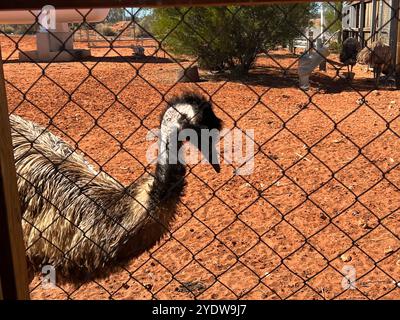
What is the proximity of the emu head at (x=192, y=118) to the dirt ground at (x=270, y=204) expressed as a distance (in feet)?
0.45

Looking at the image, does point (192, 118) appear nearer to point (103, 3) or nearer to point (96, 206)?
point (96, 206)

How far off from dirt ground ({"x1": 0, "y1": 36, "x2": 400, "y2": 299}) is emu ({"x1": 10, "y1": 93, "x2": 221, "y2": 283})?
0.16 metres

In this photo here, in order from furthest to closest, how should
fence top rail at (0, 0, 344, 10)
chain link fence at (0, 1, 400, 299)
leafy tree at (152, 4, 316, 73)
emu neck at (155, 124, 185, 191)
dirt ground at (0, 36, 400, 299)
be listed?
leafy tree at (152, 4, 316, 73) → dirt ground at (0, 36, 400, 299) → chain link fence at (0, 1, 400, 299) → emu neck at (155, 124, 185, 191) → fence top rail at (0, 0, 344, 10)

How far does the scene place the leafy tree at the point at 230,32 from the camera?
546 inches

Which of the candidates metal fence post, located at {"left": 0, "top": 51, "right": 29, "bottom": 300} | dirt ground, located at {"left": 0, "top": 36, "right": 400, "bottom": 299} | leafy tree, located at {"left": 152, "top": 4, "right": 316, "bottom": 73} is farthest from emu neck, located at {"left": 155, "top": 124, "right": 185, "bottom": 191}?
leafy tree, located at {"left": 152, "top": 4, "right": 316, "bottom": 73}

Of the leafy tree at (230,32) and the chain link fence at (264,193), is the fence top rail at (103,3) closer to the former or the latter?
the chain link fence at (264,193)

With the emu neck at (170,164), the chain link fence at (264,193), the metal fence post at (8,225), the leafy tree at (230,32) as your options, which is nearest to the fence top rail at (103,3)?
the metal fence post at (8,225)

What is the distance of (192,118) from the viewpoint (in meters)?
3.28

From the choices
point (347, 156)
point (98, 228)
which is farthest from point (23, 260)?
point (347, 156)

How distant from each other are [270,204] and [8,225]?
67.3 inches

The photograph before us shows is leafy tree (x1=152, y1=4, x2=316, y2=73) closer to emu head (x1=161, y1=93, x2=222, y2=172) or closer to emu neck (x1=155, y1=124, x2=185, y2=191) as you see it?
emu head (x1=161, y1=93, x2=222, y2=172)

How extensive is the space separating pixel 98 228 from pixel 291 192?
2.76 meters

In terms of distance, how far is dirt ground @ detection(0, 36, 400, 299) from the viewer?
12.7 ft
